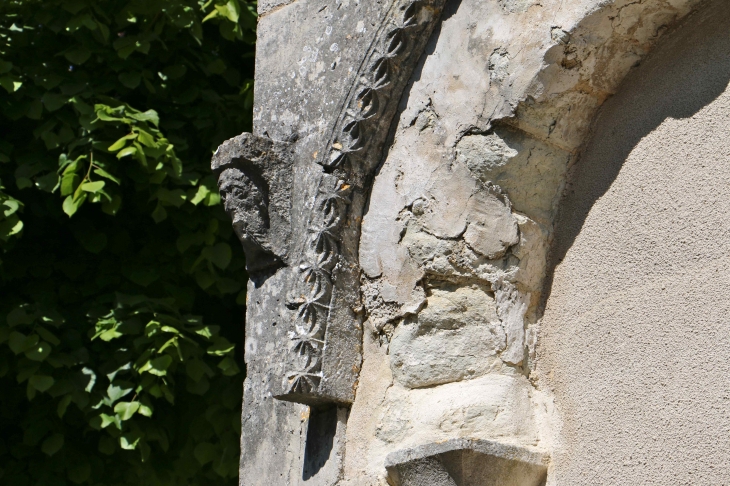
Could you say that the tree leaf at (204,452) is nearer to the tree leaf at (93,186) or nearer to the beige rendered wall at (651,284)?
the tree leaf at (93,186)

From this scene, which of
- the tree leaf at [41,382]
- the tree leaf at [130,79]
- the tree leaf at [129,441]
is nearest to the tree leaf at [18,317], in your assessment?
the tree leaf at [41,382]

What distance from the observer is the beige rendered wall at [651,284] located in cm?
212

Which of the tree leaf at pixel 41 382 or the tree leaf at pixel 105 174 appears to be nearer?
the tree leaf at pixel 41 382

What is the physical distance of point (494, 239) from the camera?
2.42m

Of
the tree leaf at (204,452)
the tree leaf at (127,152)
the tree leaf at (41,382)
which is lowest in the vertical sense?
the tree leaf at (204,452)

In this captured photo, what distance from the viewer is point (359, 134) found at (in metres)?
2.58

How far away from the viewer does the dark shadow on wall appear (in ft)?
7.57

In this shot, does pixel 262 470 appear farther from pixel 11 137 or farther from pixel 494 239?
pixel 11 137

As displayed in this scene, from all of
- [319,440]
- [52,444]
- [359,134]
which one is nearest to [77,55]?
[52,444]

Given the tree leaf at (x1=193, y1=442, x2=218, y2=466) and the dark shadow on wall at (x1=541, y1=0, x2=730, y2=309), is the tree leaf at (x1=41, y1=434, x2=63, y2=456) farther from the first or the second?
the dark shadow on wall at (x1=541, y1=0, x2=730, y2=309)

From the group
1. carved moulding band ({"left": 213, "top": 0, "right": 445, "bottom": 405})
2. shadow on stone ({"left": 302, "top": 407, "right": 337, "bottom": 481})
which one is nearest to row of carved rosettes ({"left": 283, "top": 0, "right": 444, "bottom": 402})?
carved moulding band ({"left": 213, "top": 0, "right": 445, "bottom": 405})

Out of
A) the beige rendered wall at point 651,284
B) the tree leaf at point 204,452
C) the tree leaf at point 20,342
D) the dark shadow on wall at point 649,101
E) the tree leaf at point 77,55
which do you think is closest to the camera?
the beige rendered wall at point 651,284

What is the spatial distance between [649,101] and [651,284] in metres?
0.46

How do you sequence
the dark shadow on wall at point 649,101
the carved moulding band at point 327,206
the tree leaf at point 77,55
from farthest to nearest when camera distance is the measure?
the tree leaf at point 77,55, the carved moulding band at point 327,206, the dark shadow on wall at point 649,101
